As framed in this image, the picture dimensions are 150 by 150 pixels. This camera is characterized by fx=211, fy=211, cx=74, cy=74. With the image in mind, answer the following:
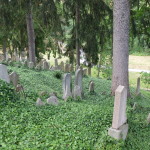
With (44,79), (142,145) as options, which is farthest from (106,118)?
(44,79)

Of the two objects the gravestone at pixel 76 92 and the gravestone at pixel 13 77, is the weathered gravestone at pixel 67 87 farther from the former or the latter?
the gravestone at pixel 13 77

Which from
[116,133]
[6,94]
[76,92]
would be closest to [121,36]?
[76,92]

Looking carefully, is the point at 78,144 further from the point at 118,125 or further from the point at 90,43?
the point at 90,43

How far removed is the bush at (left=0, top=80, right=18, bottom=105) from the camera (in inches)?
195

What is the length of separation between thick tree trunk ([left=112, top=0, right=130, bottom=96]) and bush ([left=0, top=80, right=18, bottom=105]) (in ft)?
10.9

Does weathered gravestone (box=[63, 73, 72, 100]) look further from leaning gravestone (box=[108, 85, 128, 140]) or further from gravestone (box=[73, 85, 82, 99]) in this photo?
leaning gravestone (box=[108, 85, 128, 140])

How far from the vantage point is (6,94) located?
5.07 meters

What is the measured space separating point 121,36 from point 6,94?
3.75m

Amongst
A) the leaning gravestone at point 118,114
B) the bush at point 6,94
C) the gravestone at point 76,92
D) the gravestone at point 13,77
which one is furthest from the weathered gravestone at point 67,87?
the leaning gravestone at point 118,114

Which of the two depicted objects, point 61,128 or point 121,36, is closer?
point 61,128

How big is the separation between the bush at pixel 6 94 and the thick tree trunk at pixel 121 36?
A: 333cm

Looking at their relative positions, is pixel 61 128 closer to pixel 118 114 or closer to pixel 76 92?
pixel 118 114

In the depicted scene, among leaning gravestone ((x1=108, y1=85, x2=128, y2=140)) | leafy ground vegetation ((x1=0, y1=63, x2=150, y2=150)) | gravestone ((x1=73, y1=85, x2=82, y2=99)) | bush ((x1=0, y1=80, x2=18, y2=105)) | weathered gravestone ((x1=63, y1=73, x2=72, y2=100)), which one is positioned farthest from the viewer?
gravestone ((x1=73, y1=85, x2=82, y2=99))

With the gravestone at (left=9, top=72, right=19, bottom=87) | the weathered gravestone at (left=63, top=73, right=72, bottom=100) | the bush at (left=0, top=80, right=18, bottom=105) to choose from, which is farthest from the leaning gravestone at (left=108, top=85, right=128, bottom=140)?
the gravestone at (left=9, top=72, right=19, bottom=87)
